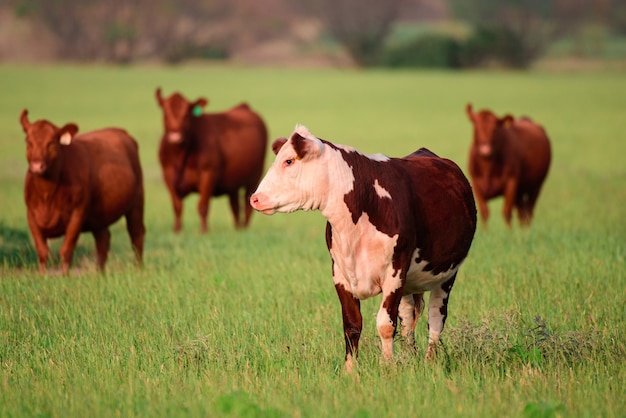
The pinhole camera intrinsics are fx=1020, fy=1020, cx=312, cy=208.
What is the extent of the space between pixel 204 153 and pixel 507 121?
182 inches

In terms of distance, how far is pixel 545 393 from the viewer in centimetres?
569

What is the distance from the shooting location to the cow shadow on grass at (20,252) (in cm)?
1087

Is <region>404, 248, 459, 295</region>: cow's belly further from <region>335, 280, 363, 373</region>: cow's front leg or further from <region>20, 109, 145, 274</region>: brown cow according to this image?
<region>20, 109, 145, 274</region>: brown cow

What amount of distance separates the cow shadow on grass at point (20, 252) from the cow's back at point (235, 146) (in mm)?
3543

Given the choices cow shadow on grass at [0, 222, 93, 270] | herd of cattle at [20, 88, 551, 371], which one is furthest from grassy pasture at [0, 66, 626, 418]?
herd of cattle at [20, 88, 551, 371]

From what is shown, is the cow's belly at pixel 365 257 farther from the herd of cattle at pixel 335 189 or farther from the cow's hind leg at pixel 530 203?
the cow's hind leg at pixel 530 203

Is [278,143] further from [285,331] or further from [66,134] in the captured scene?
[66,134]

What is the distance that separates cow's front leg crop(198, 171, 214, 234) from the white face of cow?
9248 mm

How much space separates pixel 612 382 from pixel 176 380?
2.53 meters

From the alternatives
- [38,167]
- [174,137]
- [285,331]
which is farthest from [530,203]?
[285,331]

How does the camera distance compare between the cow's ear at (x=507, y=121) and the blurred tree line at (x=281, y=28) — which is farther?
the blurred tree line at (x=281, y=28)

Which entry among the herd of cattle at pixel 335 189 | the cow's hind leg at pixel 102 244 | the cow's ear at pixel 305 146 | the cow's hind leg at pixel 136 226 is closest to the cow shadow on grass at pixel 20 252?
the cow's hind leg at pixel 102 244

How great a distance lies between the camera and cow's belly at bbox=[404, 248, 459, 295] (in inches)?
246

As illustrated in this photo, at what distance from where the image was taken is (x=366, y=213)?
5.93m
